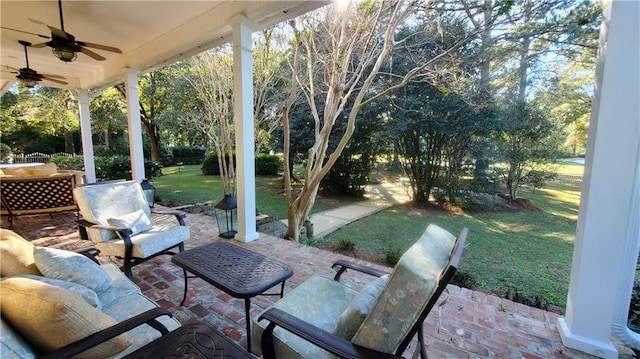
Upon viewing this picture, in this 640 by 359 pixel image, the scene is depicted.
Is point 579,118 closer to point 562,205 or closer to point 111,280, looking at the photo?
point 562,205

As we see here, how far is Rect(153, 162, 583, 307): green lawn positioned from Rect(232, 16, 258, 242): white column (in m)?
1.58

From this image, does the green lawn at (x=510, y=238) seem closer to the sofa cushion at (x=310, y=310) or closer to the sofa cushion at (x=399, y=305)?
the sofa cushion at (x=310, y=310)

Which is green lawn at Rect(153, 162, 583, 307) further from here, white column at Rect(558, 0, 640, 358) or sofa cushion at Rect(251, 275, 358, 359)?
sofa cushion at Rect(251, 275, 358, 359)

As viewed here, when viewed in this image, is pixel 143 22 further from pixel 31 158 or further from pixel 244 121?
pixel 31 158

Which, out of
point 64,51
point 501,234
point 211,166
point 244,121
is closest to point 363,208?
point 501,234

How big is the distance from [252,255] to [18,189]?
4760 mm

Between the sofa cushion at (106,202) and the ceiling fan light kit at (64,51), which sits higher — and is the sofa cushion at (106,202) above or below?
below

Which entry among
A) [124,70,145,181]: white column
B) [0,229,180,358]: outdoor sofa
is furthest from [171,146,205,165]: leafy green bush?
[0,229,180,358]: outdoor sofa

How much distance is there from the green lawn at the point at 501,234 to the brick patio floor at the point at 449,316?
116 centimetres

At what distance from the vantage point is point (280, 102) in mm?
7145

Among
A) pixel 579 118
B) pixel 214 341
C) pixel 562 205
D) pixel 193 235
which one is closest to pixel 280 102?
pixel 193 235

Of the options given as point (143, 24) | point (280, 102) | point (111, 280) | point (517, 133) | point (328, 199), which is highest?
point (143, 24)

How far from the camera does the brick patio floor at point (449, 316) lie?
1888 mm

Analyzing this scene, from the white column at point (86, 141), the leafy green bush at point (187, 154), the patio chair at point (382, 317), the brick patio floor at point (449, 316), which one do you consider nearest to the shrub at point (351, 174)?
the brick patio floor at point (449, 316)
